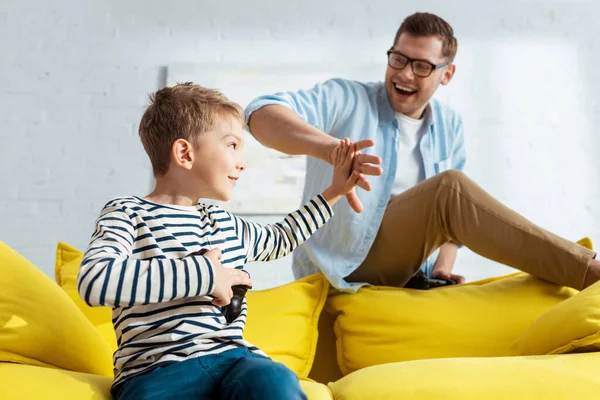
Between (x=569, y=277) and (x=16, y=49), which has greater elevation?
(x=16, y=49)

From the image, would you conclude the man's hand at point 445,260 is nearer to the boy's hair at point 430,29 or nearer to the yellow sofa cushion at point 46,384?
the boy's hair at point 430,29

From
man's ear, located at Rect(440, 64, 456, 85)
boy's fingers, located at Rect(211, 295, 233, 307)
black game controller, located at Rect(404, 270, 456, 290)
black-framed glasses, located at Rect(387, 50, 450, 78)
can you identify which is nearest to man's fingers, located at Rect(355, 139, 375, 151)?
boy's fingers, located at Rect(211, 295, 233, 307)

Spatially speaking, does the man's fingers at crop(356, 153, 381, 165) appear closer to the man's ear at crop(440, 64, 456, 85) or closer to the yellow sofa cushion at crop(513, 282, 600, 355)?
the yellow sofa cushion at crop(513, 282, 600, 355)

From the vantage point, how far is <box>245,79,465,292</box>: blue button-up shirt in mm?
1868

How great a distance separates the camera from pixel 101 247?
1.06 m

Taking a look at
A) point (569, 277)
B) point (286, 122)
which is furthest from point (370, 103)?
point (569, 277)

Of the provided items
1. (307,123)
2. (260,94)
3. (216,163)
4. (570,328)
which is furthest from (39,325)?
(260,94)

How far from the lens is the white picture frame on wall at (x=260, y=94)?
9.68ft

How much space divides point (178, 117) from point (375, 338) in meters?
0.77

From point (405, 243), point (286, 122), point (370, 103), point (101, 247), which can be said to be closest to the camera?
point (101, 247)

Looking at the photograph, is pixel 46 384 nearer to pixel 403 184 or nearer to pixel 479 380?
pixel 479 380

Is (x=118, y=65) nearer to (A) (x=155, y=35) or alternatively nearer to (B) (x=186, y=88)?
(A) (x=155, y=35)

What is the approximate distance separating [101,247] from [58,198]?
6.66ft

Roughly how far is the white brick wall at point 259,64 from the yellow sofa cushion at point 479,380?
69.2 inches
